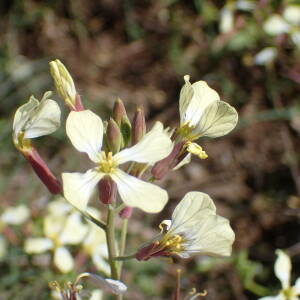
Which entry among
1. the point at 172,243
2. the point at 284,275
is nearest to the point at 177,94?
the point at 284,275

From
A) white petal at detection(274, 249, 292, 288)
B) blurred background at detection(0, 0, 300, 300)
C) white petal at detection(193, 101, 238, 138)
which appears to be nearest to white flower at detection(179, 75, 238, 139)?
white petal at detection(193, 101, 238, 138)

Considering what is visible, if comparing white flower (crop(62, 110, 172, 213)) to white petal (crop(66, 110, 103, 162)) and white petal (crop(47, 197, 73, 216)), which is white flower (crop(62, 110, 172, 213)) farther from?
white petal (crop(47, 197, 73, 216))

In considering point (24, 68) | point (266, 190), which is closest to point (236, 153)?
point (266, 190)

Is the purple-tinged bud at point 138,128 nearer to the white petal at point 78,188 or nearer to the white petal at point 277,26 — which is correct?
the white petal at point 78,188

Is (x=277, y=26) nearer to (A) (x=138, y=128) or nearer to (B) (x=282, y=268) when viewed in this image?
(B) (x=282, y=268)

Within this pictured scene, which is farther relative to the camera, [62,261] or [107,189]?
[62,261]

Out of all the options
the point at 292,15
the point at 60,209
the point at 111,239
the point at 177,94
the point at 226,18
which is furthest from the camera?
the point at 177,94

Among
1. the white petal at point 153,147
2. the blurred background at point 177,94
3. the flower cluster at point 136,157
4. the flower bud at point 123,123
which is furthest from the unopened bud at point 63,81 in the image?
the blurred background at point 177,94
